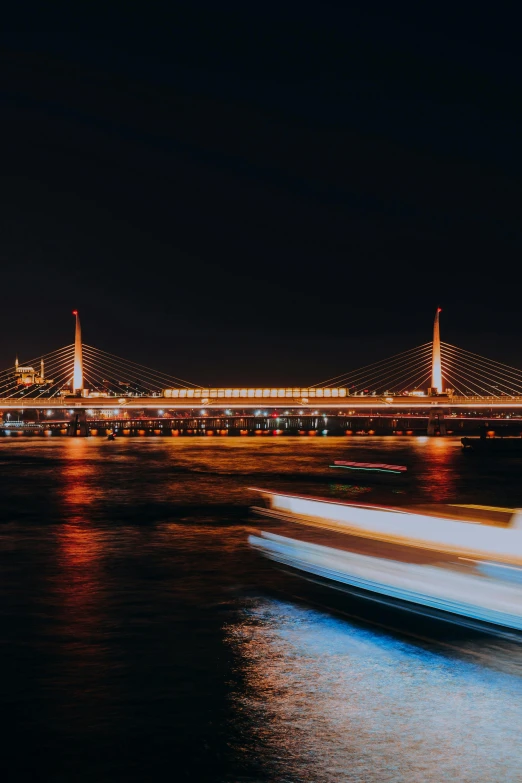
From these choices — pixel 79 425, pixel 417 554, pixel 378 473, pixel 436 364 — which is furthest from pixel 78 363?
pixel 417 554

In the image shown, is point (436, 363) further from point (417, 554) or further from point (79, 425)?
point (417, 554)


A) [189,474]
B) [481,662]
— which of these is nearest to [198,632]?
[481,662]

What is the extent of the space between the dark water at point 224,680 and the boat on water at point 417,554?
1.20ft

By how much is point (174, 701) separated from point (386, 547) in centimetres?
436

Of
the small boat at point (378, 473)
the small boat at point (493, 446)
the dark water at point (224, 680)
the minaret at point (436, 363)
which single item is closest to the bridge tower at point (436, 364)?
the minaret at point (436, 363)

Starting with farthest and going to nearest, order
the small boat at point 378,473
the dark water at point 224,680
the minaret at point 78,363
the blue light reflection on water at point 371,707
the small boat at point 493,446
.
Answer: the minaret at point 78,363 → the small boat at point 493,446 → the small boat at point 378,473 → the dark water at point 224,680 → the blue light reflection on water at point 371,707

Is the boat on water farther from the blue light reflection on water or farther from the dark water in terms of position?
the blue light reflection on water

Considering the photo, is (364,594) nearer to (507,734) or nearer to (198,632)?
(198,632)

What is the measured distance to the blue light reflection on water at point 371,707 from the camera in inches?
215

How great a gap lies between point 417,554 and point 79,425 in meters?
101

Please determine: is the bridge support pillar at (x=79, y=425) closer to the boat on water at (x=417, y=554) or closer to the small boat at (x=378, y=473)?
the small boat at (x=378, y=473)

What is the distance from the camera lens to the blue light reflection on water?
5.46 metres

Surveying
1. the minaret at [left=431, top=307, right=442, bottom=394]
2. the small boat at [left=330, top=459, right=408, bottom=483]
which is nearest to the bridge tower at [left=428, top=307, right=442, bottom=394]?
the minaret at [left=431, top=307, right=442, bottom=394]

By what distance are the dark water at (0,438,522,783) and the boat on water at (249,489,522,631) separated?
366 millimetres
